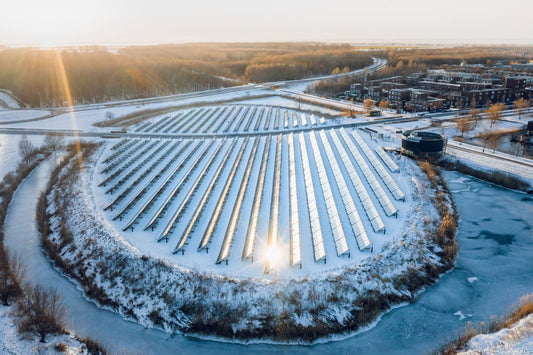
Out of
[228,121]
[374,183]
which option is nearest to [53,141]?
[228,121]

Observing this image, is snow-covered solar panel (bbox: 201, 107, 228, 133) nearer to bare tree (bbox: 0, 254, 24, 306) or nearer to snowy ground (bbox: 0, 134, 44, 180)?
snowy ground (bbox: 0, 134, 44, 180)

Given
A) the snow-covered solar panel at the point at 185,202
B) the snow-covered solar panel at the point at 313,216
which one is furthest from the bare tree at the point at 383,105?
the snow-covered solar panel at the point at 185,202

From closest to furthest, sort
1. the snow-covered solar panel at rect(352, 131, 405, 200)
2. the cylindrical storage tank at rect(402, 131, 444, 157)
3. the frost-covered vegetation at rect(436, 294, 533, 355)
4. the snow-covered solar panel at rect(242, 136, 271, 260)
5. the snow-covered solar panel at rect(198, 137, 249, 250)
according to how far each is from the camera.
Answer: the frost-covered vegetation at rect(436, 294, 533, 355) < the snow-covered solar panel at rect(242, 136, 271, 260) < the snow-covered solar panel at rect(198, 137, 249, 250) < the snow-covered solar panel at rect(352, 131, 405, 200) < the cylindrical storage tank at rect(402, 131, 444, 157)

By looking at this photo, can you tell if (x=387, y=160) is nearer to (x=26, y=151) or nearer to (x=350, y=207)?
(x=350, y=207)

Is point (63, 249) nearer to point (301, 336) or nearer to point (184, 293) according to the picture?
point (184, 293)

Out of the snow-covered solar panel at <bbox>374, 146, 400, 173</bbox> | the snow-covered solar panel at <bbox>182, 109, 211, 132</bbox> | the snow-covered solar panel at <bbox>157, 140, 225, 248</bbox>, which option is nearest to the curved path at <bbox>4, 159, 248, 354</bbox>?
the snow-covered solar panel at <bbox>157, 140, 225, 248</bbox>
